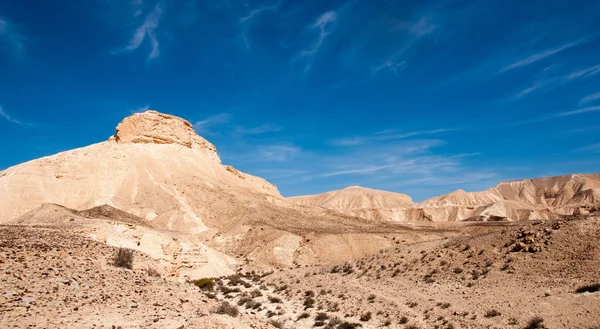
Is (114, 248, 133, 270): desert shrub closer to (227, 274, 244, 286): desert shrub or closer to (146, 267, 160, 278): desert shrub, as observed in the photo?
(146, 267, 160, 278): desert shrub

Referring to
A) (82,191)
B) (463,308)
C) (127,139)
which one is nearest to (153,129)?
(127,139)

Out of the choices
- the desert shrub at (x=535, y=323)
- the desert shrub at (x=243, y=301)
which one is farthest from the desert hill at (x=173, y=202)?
the desert shrub at (x=535, y=323)

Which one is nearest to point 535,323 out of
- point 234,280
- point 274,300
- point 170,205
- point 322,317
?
point 322,317

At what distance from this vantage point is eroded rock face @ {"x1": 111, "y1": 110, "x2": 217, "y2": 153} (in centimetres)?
5416

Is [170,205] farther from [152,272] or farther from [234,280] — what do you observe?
[152,272]

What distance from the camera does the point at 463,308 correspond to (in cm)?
1266

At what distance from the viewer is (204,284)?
21.2 meters

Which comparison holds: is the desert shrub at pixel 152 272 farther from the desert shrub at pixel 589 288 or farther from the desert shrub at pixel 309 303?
the desert shrub at pixel 589 288

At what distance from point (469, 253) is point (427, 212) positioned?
68971 millimetres

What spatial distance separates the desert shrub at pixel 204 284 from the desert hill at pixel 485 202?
56808 millimetres

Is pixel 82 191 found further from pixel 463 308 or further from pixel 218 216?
pixel 463 308

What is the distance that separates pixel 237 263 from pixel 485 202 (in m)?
101

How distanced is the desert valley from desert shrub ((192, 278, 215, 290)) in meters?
0.28

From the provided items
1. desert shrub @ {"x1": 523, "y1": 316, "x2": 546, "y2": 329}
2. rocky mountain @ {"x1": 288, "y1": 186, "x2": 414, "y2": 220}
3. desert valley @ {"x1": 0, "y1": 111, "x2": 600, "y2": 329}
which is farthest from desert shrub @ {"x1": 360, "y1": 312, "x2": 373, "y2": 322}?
rocky mountain @ {"x1": 288, "y1": 186, "x2": 414, "y2": 220}
